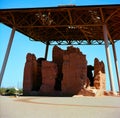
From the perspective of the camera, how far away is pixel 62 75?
1284 inches

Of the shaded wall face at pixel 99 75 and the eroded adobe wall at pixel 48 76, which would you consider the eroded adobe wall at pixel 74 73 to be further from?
the shaded wall face at pixel 99 75

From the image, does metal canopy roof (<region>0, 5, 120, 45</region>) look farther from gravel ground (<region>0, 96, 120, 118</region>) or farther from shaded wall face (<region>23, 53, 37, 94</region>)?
gravel ground (<region>0, 96, 120, 118</region>)

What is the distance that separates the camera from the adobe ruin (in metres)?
29.4

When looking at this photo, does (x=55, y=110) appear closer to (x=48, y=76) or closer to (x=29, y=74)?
(x=48, y=76)

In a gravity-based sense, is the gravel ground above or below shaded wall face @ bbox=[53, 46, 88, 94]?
below

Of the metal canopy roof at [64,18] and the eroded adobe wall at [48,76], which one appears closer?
the metal canopy roof at [64,18]

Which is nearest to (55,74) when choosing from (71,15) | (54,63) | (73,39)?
(54,63)

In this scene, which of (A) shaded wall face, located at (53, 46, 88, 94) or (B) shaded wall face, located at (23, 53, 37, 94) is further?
(B) shaded wall face, located at (23, 53, 37, 94)

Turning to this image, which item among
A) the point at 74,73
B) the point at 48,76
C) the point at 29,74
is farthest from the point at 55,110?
the point at 29,74

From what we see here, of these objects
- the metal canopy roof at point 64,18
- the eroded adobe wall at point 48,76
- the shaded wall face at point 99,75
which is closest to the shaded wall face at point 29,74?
the eroded adobe wall at point 48,76

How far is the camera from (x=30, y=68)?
3309cm

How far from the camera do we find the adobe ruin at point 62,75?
29.4 m

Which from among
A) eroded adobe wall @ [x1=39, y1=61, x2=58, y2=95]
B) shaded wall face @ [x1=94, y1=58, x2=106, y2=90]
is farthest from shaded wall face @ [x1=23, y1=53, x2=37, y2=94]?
shaded wall face @ [x1=94, y1=58, x2=106, y2=90]

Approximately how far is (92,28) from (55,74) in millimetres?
9531
